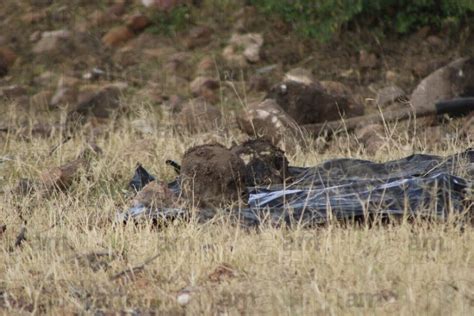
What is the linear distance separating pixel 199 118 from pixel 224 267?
14.5 feet

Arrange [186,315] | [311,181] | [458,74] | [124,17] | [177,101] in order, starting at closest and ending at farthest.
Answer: [186,315] → [311,181] → [458,74] → [177,101] → [124,17]

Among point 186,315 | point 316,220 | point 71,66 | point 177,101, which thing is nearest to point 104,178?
point 316,220

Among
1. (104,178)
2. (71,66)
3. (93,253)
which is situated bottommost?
(71,66)

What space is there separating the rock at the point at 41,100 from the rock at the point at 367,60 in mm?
3447

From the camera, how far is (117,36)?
42.6 feet

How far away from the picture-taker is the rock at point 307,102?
9258mm

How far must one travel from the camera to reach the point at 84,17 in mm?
13375

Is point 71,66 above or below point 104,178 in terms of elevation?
below

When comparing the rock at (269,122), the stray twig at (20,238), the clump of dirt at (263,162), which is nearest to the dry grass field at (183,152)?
the stray twig at (20,238)

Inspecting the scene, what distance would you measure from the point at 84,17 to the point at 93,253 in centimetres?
868

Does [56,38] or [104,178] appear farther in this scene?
[56,38]

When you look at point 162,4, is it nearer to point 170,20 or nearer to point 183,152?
point 170,20

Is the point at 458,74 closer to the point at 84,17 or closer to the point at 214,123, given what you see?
the point at 214,123

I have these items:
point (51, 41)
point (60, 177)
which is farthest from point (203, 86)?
point (60, 177)
